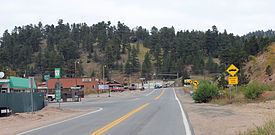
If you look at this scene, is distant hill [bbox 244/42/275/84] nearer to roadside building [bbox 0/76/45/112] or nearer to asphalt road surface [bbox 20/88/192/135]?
roadside building [bbox 0/76/45/112]

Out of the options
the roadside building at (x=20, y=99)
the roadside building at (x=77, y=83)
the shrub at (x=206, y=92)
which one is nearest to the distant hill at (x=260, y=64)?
the shrub at (x=206, y=92)

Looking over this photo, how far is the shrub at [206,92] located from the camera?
157 feet

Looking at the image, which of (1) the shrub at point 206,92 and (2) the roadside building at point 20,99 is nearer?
(2) the roadside building at point 20,99

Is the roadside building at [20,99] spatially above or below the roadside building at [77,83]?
below

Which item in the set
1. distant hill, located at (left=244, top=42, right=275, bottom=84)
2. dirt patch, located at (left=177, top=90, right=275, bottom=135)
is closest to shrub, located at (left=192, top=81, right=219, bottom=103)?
dirt patch, located at (left=177, top=90, right=275, bottom=135)

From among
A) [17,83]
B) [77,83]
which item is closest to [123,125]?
[17,83]

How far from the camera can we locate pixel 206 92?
160 feet

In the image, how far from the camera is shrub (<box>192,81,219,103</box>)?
157 ft

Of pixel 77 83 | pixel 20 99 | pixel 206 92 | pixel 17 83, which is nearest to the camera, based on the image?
pixel 20 99

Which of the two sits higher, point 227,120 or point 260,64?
point 260,64

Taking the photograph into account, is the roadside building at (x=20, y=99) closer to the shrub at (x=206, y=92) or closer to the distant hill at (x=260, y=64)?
the shrub at (x=206, y=92)

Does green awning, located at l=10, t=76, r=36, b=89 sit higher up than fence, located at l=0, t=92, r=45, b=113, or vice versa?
green awning, located at l=10, t=76, r=36, b=89

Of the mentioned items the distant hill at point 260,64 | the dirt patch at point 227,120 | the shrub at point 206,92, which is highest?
the distant hill at point 260,64

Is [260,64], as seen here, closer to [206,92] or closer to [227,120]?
[206,92]
